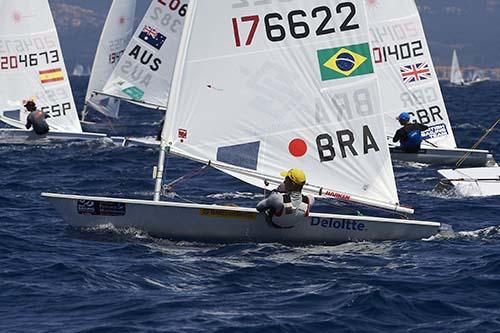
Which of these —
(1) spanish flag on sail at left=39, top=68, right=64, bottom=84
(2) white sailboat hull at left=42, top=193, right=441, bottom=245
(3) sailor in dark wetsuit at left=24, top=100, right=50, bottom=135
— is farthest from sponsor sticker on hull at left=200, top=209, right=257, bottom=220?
(1) spanish flag on sail at left=39, top=68, right=64, bottom=84

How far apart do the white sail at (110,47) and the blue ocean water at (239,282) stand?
19.8 meters

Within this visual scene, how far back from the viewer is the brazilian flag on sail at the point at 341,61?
16422 mm

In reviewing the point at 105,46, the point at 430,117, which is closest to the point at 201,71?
the point at 430,117

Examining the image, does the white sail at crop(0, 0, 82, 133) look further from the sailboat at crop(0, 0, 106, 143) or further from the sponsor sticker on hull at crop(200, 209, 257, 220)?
the sponsor sticker on hull at crop(200, 209, 257, 220)

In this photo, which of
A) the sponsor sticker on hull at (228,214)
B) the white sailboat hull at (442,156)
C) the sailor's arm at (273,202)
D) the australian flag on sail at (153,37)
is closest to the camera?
the sailor's arm at (273,202)

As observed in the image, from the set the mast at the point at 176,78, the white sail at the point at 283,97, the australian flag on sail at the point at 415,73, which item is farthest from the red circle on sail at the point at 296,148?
the australian flag on sail at the point at 415,73

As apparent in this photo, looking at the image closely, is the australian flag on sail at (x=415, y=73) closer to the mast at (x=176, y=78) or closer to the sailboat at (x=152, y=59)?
the sailboat at (x=152, y=59)

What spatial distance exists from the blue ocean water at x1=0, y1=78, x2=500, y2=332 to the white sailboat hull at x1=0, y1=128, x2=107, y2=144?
11517mm

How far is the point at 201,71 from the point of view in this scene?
1620 centimetres

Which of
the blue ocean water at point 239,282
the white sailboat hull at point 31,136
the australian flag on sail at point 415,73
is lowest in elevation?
the blue ocean water at point 239,282

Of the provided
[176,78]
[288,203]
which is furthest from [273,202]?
[176,78]

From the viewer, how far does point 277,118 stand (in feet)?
54.2

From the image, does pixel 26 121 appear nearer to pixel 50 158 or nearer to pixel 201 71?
pixel 50 158

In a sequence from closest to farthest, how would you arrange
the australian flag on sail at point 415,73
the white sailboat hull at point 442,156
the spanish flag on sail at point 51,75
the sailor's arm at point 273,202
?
the sailor's arm at point 273,202 → the white sailboat hull at point 442,156 → the australian flag on sail at point 415,73 → the spanish flag on sail at point 51,75
